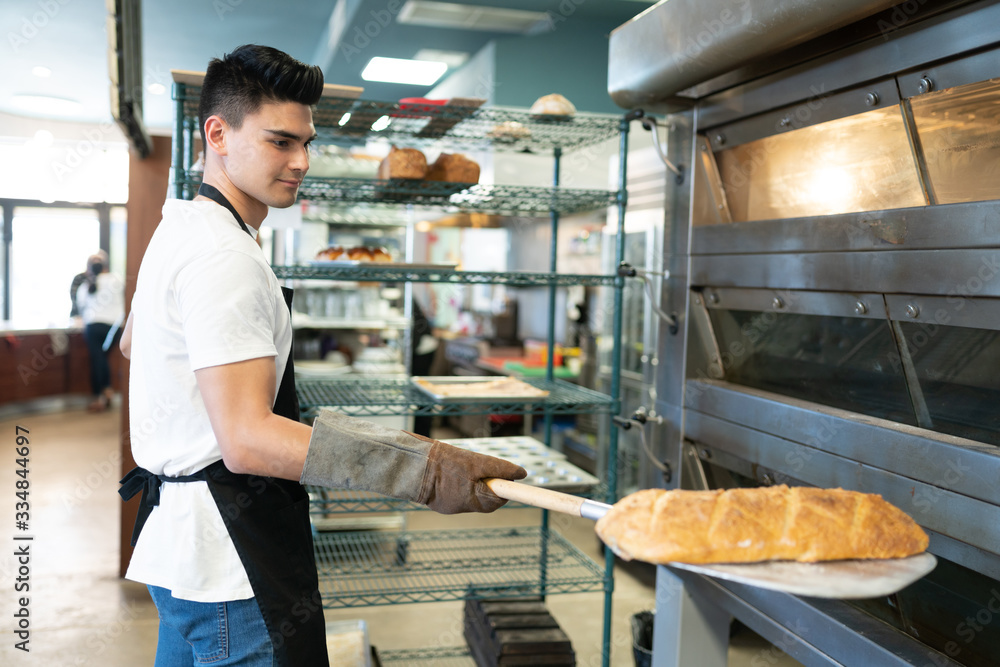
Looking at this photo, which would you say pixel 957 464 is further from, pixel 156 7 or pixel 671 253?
pixel 156 7

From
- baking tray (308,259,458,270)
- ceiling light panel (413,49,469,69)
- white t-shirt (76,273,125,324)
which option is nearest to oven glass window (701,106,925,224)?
baking tray (308,259,458,270)

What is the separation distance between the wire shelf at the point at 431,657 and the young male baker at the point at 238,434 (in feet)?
6.24

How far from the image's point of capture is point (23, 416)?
900 cm

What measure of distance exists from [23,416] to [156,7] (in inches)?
203

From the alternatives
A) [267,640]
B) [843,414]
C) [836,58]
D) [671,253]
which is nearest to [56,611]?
[267,640]

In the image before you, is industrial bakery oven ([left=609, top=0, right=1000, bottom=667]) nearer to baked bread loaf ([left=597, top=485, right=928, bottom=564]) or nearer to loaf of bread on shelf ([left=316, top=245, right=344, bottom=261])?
baked bread loaf ([left=597, top=485, right=928, bottom=564])

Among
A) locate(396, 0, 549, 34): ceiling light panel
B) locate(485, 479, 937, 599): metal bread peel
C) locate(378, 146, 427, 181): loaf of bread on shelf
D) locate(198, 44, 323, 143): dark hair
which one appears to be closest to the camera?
locate(485, 479, 937, 599): metal bread peel

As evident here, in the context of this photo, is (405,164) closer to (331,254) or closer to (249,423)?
(331,254)

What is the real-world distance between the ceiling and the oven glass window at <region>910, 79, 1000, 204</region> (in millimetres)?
4509

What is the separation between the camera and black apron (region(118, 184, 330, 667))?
4.52ft

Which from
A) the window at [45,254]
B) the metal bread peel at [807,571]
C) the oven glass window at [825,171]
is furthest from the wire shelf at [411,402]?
the window at [45,254]

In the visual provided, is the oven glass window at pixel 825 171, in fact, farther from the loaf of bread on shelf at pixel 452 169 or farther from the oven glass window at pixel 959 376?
the loaf of bread on shelf at pixel 452 169

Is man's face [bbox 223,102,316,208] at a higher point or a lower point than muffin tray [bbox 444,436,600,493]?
higher

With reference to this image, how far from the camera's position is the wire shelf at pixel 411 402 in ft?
8.88
